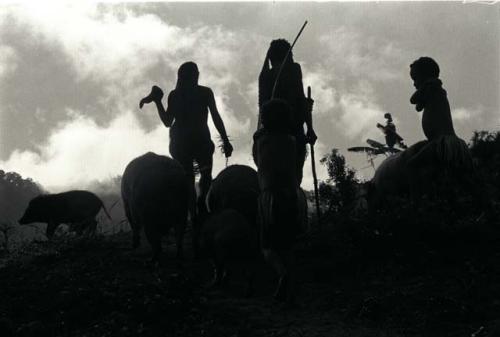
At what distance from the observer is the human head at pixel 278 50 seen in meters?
7.07

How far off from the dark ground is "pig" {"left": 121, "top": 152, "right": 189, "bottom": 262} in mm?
445

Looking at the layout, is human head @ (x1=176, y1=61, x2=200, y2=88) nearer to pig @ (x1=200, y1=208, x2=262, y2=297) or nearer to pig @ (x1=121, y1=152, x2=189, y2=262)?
pig @ (x1=121, y1=152, x2=189, y2=262)

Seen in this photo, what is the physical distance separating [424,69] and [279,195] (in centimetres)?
358

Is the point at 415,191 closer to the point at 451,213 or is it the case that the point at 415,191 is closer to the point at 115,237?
the point at 451,213

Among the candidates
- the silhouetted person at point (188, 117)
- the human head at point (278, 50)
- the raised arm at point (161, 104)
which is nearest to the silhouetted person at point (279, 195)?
the human head at point (278, 50)

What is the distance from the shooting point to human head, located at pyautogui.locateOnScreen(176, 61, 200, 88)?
312 inches

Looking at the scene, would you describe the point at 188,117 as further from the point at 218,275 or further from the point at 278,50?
the point at 218,275

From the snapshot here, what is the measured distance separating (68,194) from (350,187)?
7635mm

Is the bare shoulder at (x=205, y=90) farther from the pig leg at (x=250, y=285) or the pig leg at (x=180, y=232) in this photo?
the pig leg at (x=250, y=285)

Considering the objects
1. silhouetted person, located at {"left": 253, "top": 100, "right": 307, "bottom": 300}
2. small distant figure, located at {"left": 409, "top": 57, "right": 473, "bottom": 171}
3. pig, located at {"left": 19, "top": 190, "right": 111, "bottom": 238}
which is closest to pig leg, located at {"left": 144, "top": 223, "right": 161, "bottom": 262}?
silhouetted person, located at {"left": 253, "top": 100, "right": 307, "bottom": 300}

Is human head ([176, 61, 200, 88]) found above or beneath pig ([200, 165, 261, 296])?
above

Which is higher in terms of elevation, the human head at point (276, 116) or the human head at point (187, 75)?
the human head at point (187, 75)

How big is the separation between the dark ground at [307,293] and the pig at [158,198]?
45 centimetres

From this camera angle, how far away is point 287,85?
279 inches
